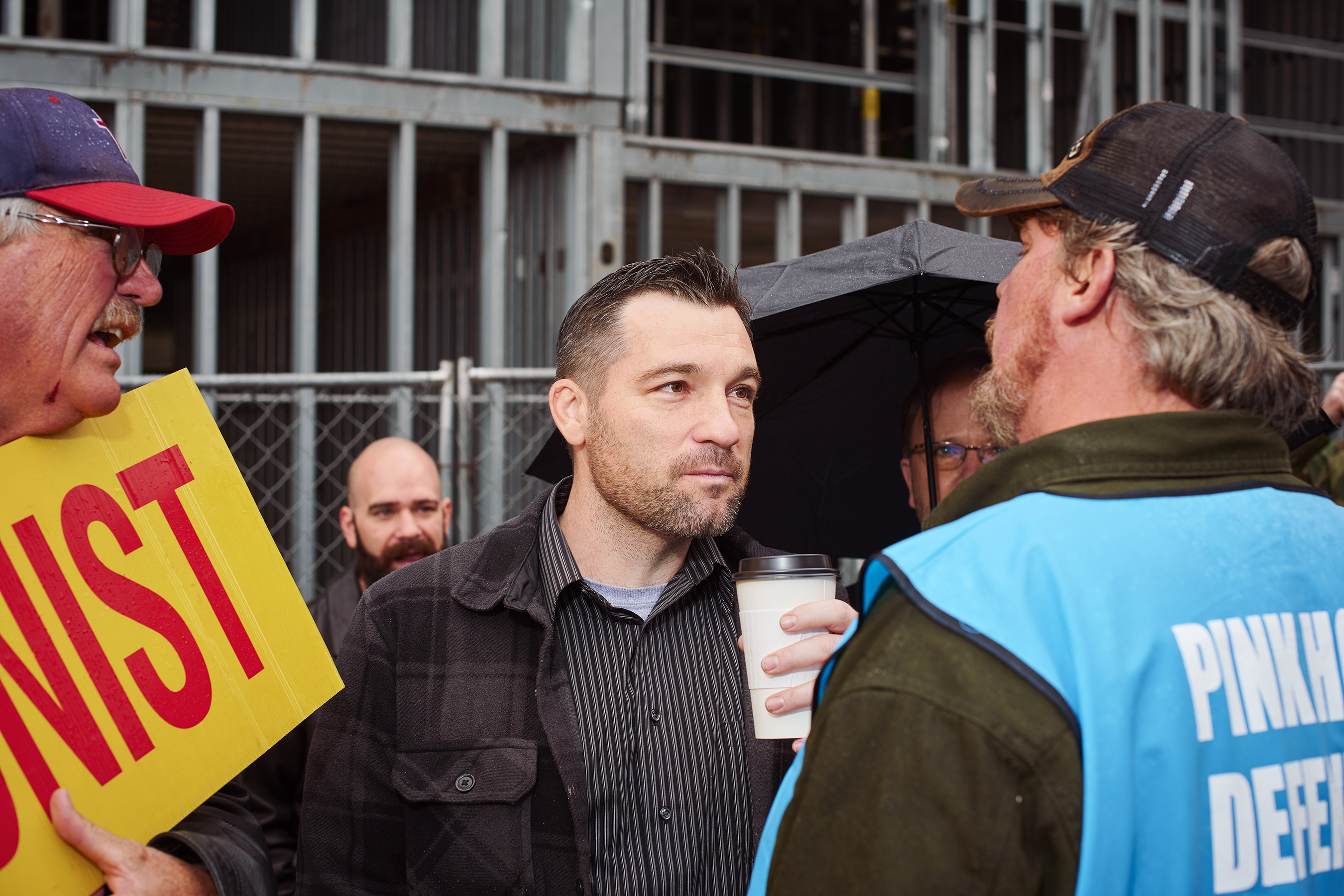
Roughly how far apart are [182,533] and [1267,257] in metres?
1.56

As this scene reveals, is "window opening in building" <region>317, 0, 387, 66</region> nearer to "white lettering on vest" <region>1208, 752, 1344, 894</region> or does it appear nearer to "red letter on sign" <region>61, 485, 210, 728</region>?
"red letter on sign" <region>61, 485, 210, 728</region>

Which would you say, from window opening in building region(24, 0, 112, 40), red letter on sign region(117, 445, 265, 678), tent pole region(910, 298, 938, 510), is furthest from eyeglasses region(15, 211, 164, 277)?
window opening in building region(24, 0, 112, 40)

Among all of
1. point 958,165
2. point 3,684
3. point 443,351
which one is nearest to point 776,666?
point 3,684

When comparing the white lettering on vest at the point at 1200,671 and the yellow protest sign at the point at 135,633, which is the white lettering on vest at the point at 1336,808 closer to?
the white lettering on vest at the point at 1200,671

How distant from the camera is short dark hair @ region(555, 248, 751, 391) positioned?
2.29m

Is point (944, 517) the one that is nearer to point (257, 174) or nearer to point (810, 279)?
point (810, 279)

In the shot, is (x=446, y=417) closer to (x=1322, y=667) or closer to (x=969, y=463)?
(x=969, y=463)

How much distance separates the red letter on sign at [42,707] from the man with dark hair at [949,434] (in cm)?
220

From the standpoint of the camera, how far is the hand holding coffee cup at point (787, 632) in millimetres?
1629

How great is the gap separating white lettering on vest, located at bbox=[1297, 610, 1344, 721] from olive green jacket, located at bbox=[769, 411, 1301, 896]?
23 centimetres

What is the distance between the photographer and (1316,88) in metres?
10.6

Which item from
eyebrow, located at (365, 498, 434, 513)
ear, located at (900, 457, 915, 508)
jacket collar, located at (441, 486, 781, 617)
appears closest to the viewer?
jacket collar, located at (441, 486, 781, 617)

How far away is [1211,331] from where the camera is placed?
128 centimetres

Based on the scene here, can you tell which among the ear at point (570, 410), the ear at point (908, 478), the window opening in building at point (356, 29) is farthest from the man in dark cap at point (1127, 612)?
the window opening in building at point (356, 29)
